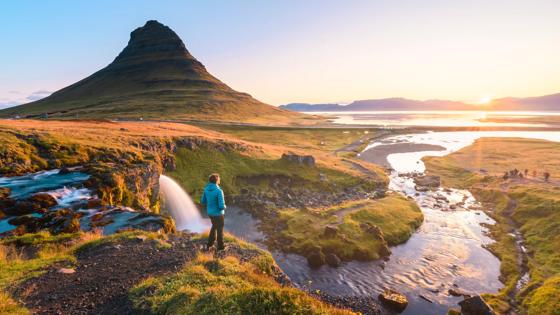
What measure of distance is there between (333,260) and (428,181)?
5075 centimetres

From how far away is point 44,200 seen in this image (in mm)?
25906

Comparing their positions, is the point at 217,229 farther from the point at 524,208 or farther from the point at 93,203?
the point at 524,208

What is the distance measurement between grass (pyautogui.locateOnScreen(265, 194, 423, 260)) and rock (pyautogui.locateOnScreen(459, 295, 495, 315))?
12.0m

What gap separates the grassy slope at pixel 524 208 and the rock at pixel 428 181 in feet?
9.87

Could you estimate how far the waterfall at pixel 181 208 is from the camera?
138 ft

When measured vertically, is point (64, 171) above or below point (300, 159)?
above

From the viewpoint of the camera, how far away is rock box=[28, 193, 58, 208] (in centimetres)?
2558

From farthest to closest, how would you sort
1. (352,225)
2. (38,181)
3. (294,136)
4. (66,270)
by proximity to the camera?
(294,136) → (352,225) → (38,181) → (66,270)

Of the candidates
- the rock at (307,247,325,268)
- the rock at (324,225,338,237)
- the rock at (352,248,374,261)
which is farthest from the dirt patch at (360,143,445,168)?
the rock at (307,247,325,268)

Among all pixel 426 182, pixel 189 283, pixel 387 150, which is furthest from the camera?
pixel 387 150

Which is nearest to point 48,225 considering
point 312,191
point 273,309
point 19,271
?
point 19,271

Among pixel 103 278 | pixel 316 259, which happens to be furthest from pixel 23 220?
pixel 316 259

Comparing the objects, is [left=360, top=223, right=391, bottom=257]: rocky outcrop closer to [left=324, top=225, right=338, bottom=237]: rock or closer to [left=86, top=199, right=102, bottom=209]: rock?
[left=324, top=225, right=338, bottom=237]: rock

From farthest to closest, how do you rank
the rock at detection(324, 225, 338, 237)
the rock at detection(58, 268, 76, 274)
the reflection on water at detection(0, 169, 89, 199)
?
the rock at detection(324, 225, 338, 237) → the reflection on water at detection(0, 169, 89, 199) → the rock at detection(58, 268, 76, 274)
